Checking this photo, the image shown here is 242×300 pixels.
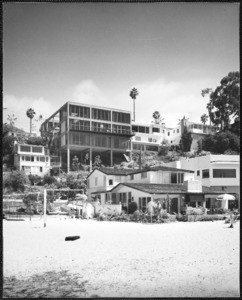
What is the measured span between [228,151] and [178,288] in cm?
845

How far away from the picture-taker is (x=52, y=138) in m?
15.2

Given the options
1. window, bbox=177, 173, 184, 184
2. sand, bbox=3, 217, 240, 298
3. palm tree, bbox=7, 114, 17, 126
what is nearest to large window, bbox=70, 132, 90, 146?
sand, bbox=3, 217, 240, 298

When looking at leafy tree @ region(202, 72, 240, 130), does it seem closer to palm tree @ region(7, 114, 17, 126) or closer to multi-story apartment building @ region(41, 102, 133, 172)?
multi-story apartment building @ region(41, 102, 133, 172)

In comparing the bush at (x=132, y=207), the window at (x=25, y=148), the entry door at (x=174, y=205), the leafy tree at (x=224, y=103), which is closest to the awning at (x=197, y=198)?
the entry door at (x=174, y=205)

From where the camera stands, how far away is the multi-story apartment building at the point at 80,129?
1194 cm

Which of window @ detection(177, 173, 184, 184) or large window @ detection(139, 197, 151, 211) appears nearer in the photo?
large window @ detection(139, 197, 151, 211)

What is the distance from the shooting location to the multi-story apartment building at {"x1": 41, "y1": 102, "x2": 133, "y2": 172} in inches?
470

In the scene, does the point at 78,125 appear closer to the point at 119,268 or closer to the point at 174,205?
the point at 174,205

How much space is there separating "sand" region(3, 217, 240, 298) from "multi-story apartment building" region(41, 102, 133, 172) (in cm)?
406

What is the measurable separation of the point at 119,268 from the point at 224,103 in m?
5.59

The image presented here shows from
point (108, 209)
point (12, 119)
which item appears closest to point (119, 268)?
point (12, 119)

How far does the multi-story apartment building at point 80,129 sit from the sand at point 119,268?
160 inches

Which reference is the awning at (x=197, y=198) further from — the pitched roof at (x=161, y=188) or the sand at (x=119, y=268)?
the sand at (x=119, y=268)

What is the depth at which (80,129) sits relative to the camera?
1986 cm
